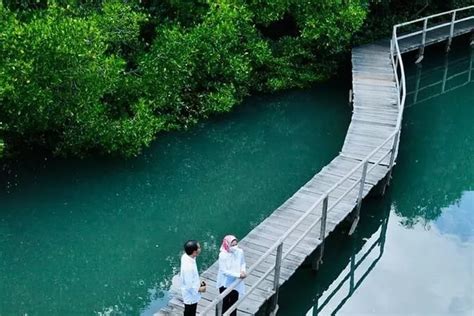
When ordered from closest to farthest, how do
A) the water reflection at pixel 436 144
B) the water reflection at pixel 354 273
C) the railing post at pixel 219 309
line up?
the railing post at pixel 219 309 → the water reflection at pixel 354 273 → the water reflection at pixel 436 144

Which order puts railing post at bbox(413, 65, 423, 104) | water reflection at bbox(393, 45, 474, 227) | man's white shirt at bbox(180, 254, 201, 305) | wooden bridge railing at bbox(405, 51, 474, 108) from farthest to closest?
wooden bridge railing at bbox(405, 51, 474, 108) → railing post at bbox(413, 65, 423, 104) → water reflection at bbox(393, 45, 474, 227) → man's white shirt at bbox(180, 254, 201, 305)

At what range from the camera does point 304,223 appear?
11.9 metres

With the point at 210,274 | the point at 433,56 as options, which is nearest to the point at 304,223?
the point at 210,274

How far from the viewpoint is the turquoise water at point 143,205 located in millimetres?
11734

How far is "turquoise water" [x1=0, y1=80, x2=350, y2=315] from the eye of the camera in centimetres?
1173

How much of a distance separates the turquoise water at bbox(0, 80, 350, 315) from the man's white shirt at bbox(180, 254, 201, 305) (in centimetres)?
270

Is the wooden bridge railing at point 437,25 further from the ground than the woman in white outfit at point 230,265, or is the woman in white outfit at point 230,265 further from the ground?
the wooden bridge railing at point 437,25

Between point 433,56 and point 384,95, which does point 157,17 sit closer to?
point 384,95

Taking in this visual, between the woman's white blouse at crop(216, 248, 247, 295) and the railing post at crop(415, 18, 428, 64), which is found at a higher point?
the railing post at crop(415, 18, 428, 64)

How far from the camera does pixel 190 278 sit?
8.70 metres

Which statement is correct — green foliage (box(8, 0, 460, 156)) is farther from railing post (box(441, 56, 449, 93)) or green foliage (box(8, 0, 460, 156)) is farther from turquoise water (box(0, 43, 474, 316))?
railing post (box(441, 56, 449, 93))

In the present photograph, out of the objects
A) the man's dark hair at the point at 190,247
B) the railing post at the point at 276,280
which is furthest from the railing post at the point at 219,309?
the railing post at the point at 276,280

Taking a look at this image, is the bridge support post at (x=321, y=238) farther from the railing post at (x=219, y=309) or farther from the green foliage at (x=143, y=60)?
the green foliage at (x=143, y=60)

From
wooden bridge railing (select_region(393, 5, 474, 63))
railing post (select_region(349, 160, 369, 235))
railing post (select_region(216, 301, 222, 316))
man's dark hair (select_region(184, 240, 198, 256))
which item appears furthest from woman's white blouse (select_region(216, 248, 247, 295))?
wooden bridge railing (select_region(393, 5, 474, 63))
